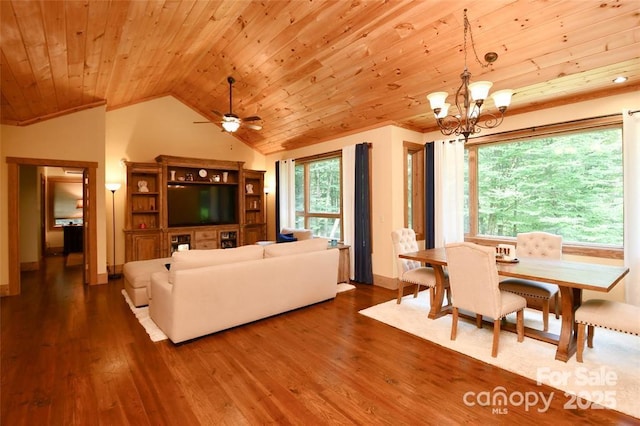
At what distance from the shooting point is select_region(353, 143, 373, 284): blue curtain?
5.22 meters

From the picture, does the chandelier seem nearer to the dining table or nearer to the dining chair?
the dining table

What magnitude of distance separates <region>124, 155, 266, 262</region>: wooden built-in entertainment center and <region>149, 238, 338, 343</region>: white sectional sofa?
2.83 metres

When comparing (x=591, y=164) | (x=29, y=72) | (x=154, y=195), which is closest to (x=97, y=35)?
(x=29, y=72)

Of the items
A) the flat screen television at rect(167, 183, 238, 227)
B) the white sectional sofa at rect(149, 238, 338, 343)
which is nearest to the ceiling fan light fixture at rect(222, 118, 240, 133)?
the white sectional sofa at rect(149, 238, 338, 343)

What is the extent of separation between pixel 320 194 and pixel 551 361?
4.68 m

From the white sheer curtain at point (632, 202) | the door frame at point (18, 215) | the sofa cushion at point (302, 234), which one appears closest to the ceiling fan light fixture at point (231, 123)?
the sofa cushion at point (302, 234)

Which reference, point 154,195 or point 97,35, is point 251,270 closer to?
point 97,35

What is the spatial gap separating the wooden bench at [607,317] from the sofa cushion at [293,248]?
2.73 m

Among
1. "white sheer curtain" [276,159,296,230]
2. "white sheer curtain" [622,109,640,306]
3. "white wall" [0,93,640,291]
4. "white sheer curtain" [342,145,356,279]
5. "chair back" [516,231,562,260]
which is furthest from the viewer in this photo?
"white sheer curtain" [276,159,296,230]

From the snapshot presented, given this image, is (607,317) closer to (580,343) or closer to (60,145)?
(580,343)

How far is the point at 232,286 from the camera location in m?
3.27

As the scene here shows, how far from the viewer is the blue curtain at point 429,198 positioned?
527cm

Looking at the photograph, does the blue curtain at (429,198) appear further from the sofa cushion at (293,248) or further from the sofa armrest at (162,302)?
the sofa armrest at (162,302)

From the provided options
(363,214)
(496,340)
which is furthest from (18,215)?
(496,340)
